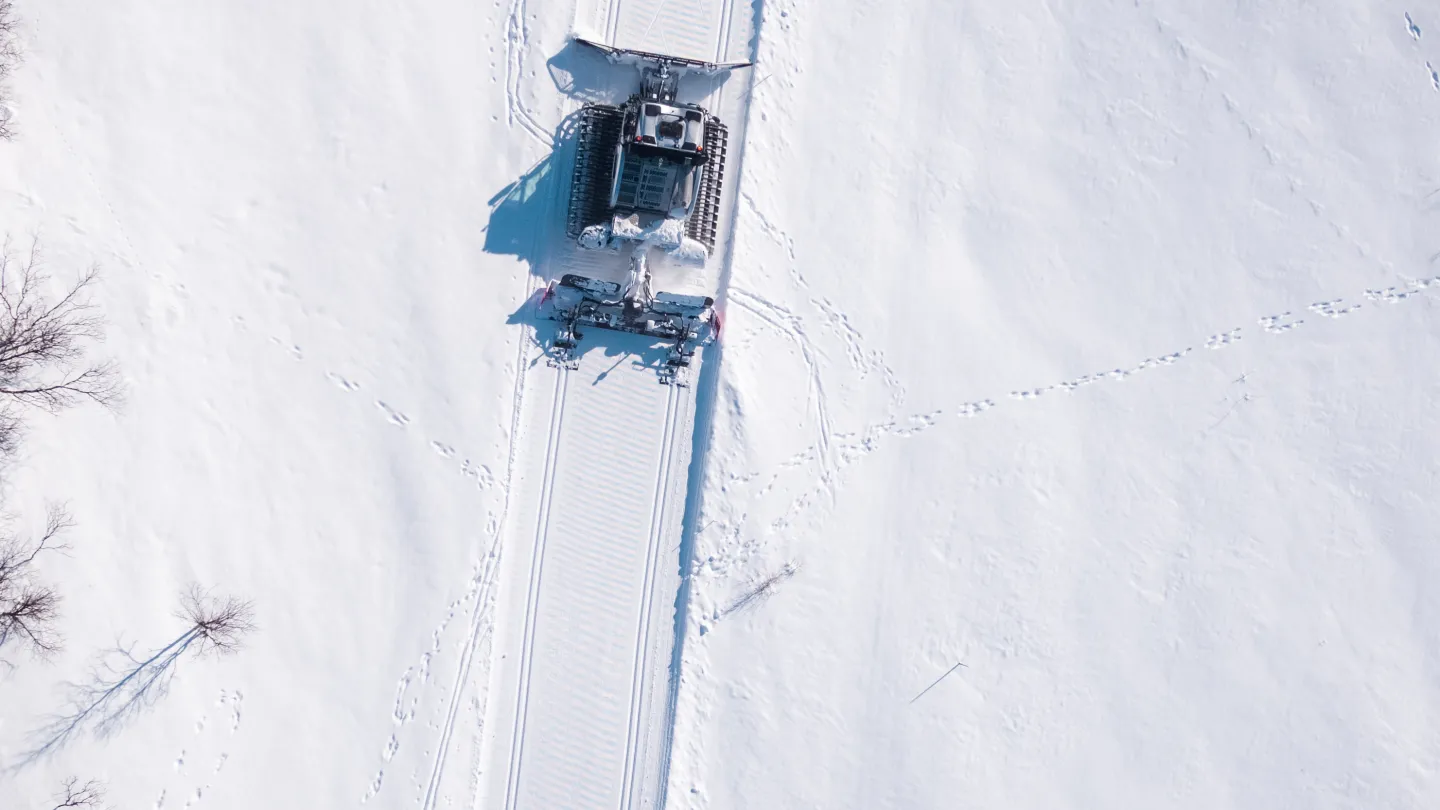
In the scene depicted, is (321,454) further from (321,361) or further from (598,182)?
(598,182)

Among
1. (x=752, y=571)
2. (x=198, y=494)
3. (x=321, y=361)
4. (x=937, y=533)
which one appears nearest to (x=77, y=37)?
(x=321, y=361)

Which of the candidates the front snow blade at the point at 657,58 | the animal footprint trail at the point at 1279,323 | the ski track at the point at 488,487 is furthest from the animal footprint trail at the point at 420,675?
the animal footprint trail at the point at 1279,323

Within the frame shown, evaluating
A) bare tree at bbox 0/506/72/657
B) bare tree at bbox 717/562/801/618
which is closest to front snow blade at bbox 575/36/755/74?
bare tree at bbox 717/562/801/618

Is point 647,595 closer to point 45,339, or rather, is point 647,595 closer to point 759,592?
point 759,592

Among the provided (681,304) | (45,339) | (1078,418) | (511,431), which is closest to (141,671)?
(45,339)

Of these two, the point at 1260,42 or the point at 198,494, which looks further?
the point at 1260,42

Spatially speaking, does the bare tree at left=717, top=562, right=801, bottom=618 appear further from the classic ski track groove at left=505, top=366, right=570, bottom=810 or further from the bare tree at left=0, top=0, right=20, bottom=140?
the bare tree at left=0, top=0, right=20, bottom=140
